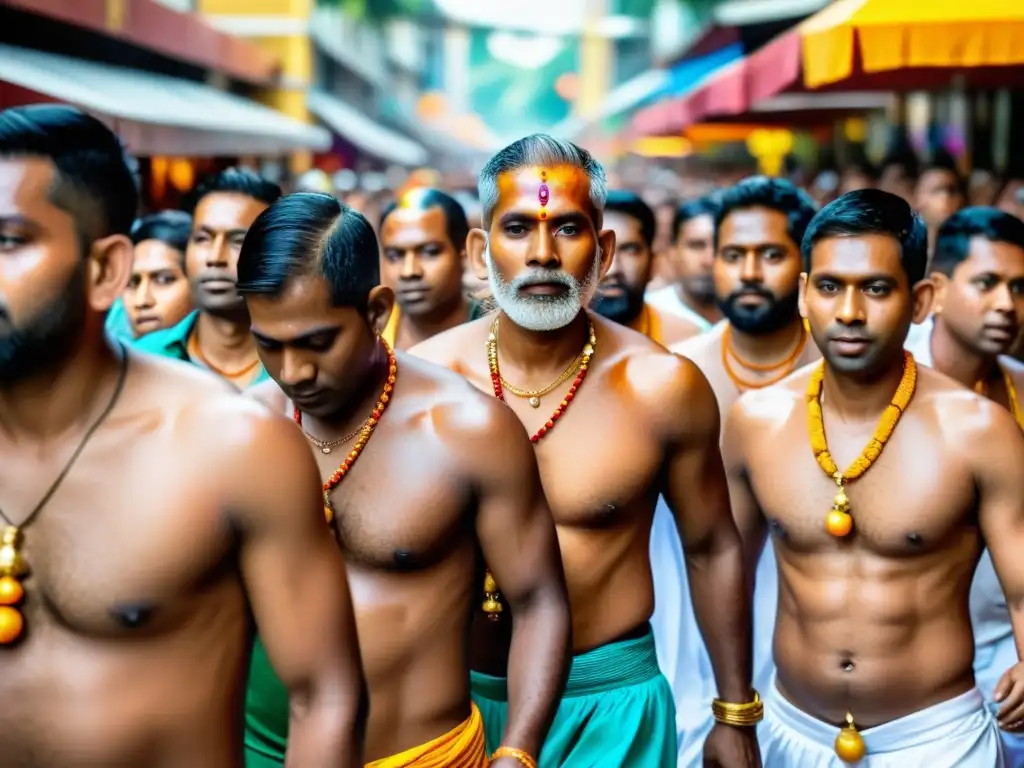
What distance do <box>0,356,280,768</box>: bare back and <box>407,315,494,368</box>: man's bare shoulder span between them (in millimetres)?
1904

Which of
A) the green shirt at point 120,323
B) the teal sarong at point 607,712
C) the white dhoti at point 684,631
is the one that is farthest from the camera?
the green shirt at point 120,323

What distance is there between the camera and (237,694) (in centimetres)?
243

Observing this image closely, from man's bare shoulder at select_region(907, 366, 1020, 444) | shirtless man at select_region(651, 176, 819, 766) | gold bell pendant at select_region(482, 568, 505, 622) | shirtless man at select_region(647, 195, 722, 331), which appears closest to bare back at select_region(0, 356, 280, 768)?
gold bell pendant at select_region(482, 568, 505, 622)

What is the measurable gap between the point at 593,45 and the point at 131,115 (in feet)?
295

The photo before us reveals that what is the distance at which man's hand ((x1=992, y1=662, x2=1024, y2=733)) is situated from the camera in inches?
153

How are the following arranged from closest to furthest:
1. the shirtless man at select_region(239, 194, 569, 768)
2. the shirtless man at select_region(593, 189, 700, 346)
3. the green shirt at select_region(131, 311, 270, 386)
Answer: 1. the shirtless man at select_region(239, 194, 569, 768)
2. the green shirt at select_region(131, 311, 270, 386)
3. the shirtless man at select_region(593, 189, 700, 346)

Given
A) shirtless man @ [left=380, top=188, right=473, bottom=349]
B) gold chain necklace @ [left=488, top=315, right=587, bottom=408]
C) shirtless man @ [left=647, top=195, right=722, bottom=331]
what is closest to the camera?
gold chain necklace @ [left=488, top=315, right=587, bottom=408]

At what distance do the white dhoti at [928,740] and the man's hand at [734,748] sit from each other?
232mm

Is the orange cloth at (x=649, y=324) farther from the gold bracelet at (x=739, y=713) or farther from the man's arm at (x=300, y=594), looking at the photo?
the man's arm at (x=300, y=594)

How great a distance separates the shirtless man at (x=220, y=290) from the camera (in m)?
5.62

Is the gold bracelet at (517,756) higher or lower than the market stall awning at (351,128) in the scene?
lower

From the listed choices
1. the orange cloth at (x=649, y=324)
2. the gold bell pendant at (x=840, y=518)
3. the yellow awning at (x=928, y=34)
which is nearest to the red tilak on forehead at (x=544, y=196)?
the gold bell pendant at (x=840, y=518)

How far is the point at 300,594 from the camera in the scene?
2.39m

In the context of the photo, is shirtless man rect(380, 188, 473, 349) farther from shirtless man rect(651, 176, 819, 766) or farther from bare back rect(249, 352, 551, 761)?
bare back rect(249, 352, 551, 761)
